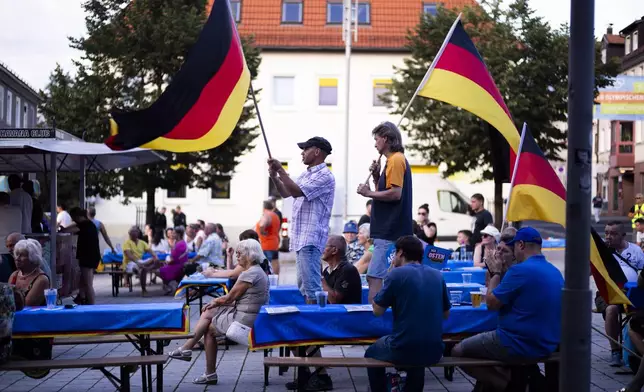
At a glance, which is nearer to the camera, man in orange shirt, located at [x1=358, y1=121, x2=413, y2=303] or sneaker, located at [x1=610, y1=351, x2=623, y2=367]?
man in orange shirt, located at [x1=358, y1=121, x2=413, y2=303]

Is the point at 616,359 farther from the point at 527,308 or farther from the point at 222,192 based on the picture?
the point at 222,192

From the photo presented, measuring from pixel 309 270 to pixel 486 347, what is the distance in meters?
2.09

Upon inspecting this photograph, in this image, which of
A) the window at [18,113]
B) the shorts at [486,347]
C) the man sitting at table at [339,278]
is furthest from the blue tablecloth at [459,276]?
the window at [18,113]

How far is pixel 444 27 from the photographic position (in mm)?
33781

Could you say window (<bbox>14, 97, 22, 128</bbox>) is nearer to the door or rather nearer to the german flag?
the door

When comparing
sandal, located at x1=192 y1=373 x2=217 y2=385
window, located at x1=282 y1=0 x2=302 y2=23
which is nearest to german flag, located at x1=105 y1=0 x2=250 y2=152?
sandal, located at x1=192 y1=373 x2=217 y2=385

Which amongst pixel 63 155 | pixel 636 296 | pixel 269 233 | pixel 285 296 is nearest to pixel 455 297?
pixel 636 296

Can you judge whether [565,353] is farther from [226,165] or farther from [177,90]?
[226,165]

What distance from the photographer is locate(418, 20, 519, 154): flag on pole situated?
34.7 feet

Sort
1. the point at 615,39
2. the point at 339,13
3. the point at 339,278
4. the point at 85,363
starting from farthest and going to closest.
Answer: the point at 615,39 < the point at 339,13 < the point at 339,278 < the point at 85,363

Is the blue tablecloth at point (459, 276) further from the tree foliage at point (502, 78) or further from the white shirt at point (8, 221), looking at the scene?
the tree foliage at point (502, 78)

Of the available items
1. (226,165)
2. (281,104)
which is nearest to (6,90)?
(281,104)

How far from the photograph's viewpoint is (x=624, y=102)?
31.0 meters

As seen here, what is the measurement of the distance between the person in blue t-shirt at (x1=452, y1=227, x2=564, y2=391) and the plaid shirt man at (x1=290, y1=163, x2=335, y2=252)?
2.10 meters
